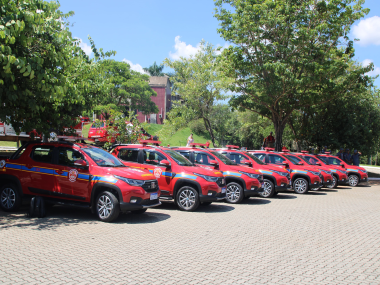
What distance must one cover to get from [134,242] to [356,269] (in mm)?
3861

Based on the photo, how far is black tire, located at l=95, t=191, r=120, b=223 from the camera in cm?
778

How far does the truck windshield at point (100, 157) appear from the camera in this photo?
8531mm

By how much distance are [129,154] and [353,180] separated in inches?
610

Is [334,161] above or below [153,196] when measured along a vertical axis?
above

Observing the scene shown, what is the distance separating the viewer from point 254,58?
21625 millimetres

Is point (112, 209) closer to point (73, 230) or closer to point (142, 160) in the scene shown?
point (73, 230)

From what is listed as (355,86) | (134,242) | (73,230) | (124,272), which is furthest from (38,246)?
(355,86)

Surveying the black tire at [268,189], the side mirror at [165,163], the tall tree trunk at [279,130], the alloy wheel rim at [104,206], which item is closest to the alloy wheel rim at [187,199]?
the side mirror at [165,163]

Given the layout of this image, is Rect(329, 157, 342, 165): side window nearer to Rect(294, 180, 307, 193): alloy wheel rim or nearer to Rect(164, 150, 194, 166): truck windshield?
Rect(294, 180, 307, 193): alloy wheel rim

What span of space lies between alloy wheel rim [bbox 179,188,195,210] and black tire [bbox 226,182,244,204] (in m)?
2.47

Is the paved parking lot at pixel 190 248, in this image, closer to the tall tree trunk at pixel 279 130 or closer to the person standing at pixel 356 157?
the tall tree trunk at pixel 279 130

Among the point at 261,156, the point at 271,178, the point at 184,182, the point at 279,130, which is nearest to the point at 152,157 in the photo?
the point at 184,182

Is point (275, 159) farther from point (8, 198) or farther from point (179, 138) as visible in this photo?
point (179, 138)

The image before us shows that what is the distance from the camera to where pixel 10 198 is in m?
8.84
